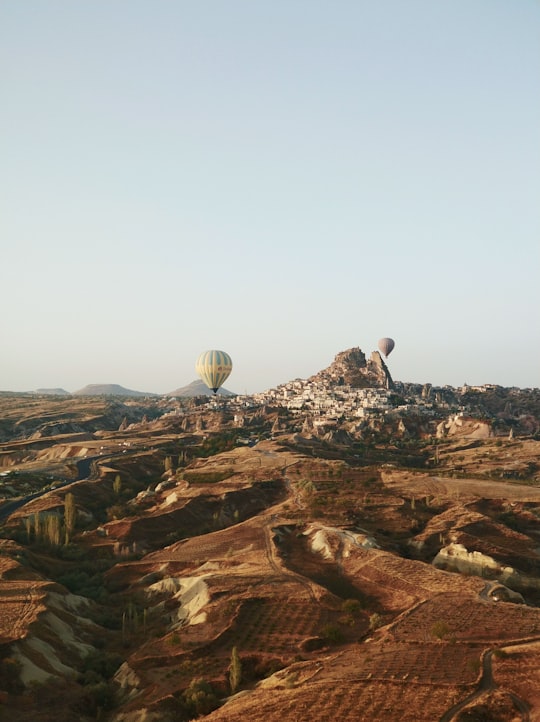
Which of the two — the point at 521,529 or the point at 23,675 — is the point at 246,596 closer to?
the point at 23,675

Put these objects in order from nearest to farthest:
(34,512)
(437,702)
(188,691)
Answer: (437,702) → (188,691) → (34,512)

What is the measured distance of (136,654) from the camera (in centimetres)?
4528

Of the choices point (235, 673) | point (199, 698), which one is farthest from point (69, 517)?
point (199, 698)

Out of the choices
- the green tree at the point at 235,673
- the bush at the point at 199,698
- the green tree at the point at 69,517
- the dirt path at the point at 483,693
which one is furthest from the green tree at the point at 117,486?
the dirt path at the point at 483,693

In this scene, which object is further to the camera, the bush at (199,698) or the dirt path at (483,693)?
the bush at (199,698)

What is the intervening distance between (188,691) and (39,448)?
13050 centimetres

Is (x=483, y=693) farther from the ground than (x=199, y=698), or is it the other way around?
(x=483, y=693)

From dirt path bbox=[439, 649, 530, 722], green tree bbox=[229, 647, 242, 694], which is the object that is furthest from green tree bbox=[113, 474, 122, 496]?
dirt path bbox=[439, 649, 530, 722]

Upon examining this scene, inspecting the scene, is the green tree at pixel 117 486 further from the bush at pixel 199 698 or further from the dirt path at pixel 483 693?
the dirt path at pixel 483 693

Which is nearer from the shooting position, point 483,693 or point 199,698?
point 483,693

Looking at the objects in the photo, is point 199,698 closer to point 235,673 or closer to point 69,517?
point 235,673

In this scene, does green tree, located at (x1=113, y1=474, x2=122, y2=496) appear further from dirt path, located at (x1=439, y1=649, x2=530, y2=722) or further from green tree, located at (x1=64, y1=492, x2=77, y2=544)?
dirt path, located at (x1=439, y1=649, x2=530, y2=722)

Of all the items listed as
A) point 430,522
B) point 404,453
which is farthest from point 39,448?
point 430,522

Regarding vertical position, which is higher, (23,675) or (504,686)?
(504,686)
